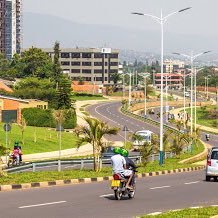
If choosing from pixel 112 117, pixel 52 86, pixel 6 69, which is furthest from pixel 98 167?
pixel 6 69

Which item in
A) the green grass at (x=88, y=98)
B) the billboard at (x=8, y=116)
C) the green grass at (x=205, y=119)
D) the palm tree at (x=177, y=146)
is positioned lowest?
the green grass at (x=205, y=119)

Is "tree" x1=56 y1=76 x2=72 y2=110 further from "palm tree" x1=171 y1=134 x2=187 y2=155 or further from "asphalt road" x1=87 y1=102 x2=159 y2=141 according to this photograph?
"palm tree" x1=171 y1=134 x2=187 y2=155

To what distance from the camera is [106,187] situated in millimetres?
23844

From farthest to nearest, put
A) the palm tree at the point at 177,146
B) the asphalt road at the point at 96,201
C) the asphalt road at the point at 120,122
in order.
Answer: the asphalt road at the point at 120,122
the palm tree at the point at 177,146
the asphalt road at the point at 96,201

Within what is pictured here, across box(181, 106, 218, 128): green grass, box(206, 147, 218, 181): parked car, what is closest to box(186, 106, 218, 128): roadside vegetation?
box(181, 106, 218, 128): green grass

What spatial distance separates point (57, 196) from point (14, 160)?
734 inches

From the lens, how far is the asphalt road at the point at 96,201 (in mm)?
15758

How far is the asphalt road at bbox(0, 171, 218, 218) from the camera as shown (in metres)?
15.8

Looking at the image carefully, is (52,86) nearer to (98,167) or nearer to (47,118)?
(47,118)

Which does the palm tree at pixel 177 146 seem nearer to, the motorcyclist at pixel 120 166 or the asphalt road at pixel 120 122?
the asphalt road at pixel 120 122

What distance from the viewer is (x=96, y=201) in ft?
61.1

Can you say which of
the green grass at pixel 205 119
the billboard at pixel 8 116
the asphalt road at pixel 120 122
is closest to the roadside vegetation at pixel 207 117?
the green grass at pixel 205 119

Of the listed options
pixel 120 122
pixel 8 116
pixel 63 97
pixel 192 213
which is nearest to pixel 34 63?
pixel 63 97

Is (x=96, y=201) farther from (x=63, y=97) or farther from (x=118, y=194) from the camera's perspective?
(x=63, y=97)
